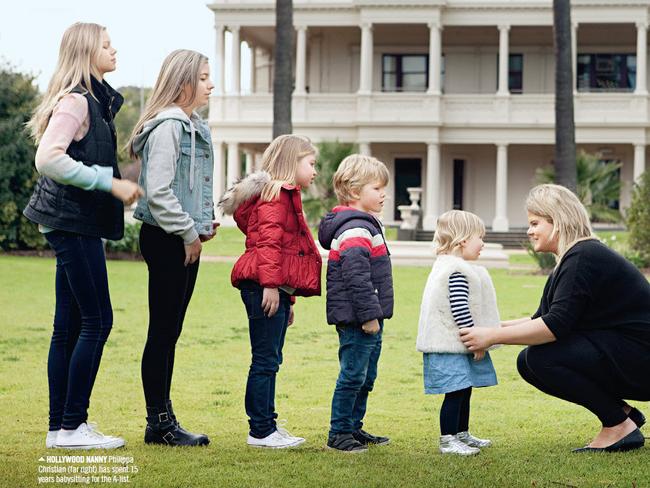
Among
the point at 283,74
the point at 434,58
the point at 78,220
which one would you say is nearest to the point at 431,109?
the point at 434,58

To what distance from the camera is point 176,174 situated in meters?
5.69

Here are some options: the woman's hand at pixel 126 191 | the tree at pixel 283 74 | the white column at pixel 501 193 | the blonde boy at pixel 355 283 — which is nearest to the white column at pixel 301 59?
the white column at pixel 501 193

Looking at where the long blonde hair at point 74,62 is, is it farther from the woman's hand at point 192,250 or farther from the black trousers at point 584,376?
the black trousers at point 584,376

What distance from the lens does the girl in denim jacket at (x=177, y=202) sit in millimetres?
5551

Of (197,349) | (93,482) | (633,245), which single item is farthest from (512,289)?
(93,482)

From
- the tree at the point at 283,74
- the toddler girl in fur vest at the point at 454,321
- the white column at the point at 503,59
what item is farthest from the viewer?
the white column at the point at 503,59

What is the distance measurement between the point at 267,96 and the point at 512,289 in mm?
19084

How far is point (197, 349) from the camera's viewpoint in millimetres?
10523

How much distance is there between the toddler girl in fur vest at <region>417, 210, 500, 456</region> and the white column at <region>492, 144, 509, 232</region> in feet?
92.3

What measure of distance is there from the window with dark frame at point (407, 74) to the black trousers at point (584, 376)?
3223 cm

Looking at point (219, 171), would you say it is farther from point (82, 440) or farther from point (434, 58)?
point (82, 440)

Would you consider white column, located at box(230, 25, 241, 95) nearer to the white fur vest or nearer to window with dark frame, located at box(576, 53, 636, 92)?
window with dark frame, located at box(576, 53, 636, 92)

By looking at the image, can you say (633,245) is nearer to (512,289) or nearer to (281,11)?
(512,289)

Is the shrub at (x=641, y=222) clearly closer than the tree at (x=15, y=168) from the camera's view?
Yes
